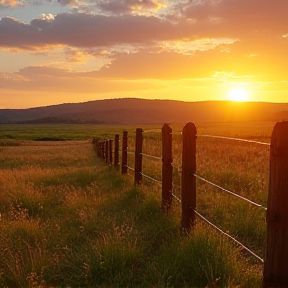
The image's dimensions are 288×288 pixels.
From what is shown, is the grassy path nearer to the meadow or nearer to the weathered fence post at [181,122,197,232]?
the meadow

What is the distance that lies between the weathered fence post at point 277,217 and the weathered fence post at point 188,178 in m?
2.24

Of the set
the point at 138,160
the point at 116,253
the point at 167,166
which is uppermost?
the point at 167,166

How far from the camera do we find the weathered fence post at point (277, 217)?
147 inches

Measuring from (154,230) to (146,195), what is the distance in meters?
2.09

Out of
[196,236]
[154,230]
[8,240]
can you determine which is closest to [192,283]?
[196,236]

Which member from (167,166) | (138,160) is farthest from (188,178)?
(138,160)

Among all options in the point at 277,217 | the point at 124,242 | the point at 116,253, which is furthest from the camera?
the point at 124,242

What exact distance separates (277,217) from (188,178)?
2.40 m

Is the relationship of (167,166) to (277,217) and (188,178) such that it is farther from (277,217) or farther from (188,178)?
(277,217)

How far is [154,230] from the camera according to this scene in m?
6.39

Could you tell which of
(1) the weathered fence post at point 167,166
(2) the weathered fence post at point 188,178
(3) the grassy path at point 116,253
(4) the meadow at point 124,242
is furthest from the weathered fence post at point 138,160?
(2) the weathered fence post at point 188,178

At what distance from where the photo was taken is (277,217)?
150 inches

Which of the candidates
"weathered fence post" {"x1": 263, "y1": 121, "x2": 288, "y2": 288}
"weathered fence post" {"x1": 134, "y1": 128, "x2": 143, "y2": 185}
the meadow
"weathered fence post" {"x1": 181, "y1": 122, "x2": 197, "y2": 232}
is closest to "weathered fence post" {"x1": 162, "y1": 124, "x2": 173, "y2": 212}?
the meadow

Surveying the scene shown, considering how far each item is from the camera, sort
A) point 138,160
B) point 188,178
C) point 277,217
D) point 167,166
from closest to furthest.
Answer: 1. point 277,217
2. point 188,178
3. point 167,166
4. point 138,160
